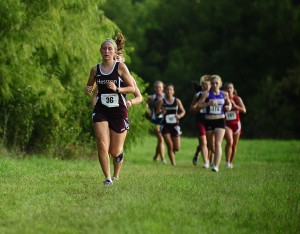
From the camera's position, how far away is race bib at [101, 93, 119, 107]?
12.0 metres

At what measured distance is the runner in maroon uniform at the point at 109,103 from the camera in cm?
1198

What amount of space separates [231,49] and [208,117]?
46041mm

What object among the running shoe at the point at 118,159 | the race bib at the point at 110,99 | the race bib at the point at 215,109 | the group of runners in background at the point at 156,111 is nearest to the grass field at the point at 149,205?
the running shoe at the point at 118,159

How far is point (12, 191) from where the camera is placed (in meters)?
11.0

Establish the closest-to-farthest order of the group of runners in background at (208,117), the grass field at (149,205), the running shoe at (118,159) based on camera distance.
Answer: the grass field at (149,205) < the running shoe at (118,159) < the group of runners in background at (208,117)

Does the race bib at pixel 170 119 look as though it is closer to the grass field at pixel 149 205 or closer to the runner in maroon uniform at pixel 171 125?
the runner in maroon uniform at pixel 171 125

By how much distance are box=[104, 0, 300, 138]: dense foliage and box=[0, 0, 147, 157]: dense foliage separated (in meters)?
35.8

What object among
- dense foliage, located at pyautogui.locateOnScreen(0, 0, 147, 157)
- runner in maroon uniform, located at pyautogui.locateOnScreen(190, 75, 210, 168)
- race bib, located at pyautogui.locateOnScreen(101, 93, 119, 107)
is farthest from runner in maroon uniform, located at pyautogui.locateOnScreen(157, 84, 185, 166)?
race bib, located at pyautogui.locateOnScreen(101, 93, 119, 107)

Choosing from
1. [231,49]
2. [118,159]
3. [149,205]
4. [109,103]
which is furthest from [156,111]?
[231,49]

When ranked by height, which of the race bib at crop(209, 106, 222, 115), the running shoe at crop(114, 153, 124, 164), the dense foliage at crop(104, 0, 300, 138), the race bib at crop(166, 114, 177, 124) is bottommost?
the running shoe at crop(114, 153, 124, 164)

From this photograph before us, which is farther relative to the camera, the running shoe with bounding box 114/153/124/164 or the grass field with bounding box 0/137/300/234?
the running shoe with bounding box 114/153/124/164

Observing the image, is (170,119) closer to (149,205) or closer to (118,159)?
(118,159)

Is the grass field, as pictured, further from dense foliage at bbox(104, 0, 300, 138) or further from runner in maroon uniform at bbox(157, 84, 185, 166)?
dense foliage at bbox(104, 0, 300, 138)

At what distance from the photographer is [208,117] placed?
1797cm
